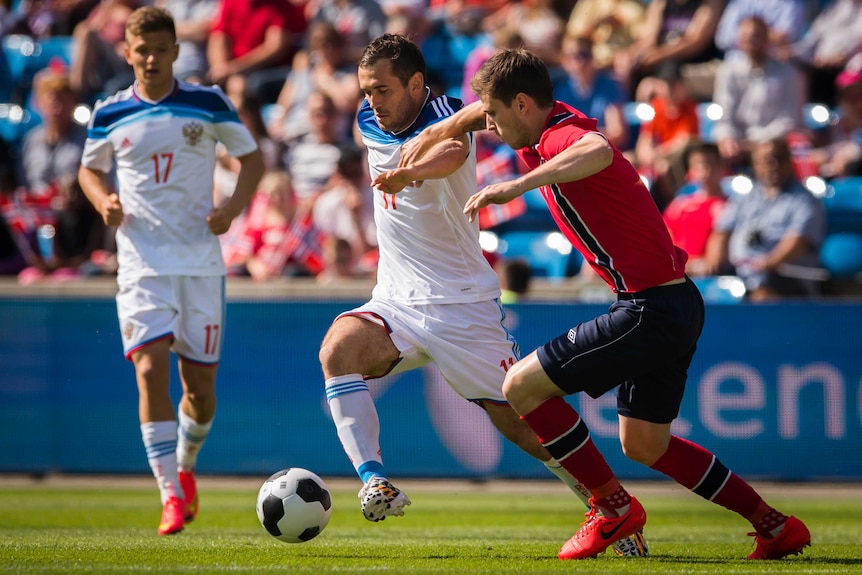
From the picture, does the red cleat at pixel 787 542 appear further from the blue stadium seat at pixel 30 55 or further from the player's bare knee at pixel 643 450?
the blue stadium seat at pixel 30 55

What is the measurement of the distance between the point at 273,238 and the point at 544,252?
2.86m

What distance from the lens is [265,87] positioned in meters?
15.4

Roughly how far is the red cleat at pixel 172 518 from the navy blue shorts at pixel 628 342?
276 centimetres

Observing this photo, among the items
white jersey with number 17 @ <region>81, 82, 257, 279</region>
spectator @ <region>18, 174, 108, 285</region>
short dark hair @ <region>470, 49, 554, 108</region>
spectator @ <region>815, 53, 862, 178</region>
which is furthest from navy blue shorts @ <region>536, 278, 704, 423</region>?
spectator @ <region>18, 174, 108, 285</region>

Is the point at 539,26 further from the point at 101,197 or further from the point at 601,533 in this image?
the point at 601,533

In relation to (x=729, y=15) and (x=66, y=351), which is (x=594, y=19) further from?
(x=66, y=351)

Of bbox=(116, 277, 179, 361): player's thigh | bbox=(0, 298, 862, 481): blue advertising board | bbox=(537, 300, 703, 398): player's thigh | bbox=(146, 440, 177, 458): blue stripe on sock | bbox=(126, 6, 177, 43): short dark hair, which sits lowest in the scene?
bbox=(0, 298, 862, 481): blue advertising board

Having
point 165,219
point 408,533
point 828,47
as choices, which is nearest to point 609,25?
point 828,47

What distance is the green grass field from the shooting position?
527 cm

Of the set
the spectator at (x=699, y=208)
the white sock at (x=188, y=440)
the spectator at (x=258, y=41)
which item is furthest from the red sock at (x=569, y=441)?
the spectator at (x=258, y=41)

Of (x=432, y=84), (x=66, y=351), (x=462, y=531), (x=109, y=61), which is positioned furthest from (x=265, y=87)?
(x=462, y=531)

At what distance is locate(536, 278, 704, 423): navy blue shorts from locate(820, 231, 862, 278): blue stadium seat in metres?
6.99

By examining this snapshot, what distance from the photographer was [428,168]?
551cm

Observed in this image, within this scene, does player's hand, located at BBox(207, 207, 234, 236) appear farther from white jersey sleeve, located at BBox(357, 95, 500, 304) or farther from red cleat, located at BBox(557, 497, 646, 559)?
red cleat, located at BBox(557, 497, 646, 559)
